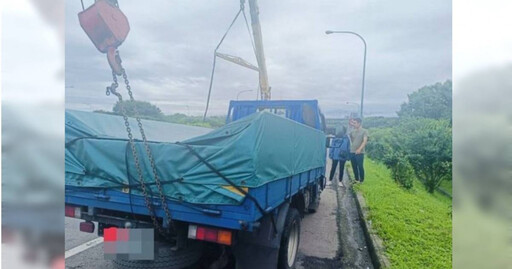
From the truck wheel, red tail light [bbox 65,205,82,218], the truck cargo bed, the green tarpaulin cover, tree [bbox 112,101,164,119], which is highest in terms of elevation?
tree [bbox 112,101,164,119]

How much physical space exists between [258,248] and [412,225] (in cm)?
119

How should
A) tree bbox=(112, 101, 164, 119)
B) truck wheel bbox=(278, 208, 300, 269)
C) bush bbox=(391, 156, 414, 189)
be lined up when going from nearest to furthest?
1. tree bbox=(112, 101, 164, 119)
2. truck wheel bbox=(278, 208, 300, 269)
3. bush bbox=(391, 156, 414, 189)

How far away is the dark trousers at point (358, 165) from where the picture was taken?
11.3 ft

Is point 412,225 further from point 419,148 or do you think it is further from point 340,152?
point 340,152

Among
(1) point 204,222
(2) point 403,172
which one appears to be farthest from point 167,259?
(2) point 403,172

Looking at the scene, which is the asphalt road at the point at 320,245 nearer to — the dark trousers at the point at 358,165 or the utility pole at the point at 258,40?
the dark trousers at the point at 358,165

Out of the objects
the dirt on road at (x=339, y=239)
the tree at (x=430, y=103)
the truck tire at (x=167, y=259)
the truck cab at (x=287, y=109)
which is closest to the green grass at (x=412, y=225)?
the dirt on road at (x=339, y=239)

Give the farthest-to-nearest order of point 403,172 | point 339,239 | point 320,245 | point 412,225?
1. point 403,172
2. point 339,239
3. point 320,245
4. point 412,225

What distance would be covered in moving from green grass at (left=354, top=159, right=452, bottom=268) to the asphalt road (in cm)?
24

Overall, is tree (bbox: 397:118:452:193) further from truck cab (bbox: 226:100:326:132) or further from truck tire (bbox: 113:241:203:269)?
truck tire (bbox: 113:241:203:269)

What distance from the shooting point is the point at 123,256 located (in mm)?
1470

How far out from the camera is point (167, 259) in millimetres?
1517

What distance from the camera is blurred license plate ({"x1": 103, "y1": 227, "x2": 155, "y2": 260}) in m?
1.47

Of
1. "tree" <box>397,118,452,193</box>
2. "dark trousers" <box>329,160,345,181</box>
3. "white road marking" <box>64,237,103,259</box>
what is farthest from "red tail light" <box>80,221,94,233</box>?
"dark trousers" <box>329,160,345,181</box>
